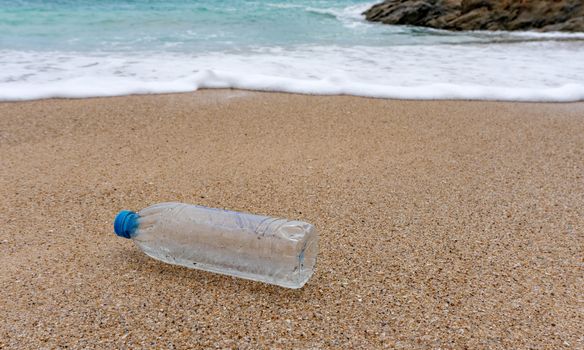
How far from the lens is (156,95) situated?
3.21 metres

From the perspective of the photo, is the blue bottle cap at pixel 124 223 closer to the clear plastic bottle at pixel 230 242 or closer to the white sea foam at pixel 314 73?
the clear plastic bottle at pixel 230 242

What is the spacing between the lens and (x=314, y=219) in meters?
1.63

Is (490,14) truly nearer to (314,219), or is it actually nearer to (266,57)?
(266,57)

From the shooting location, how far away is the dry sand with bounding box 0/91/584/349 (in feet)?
3.70

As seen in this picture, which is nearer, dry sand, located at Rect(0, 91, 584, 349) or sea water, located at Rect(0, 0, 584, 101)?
dry sand, located at Rect(0, 91, 584, 349)

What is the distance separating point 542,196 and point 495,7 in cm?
667

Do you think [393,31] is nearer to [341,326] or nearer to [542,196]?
[542,196]

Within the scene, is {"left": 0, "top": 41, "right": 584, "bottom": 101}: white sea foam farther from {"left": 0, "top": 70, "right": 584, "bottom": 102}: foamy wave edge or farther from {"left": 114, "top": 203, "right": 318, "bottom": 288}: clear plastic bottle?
{"left": 114, "top": 203, "right": 318, "bottom": 288}: clear plastic bottle

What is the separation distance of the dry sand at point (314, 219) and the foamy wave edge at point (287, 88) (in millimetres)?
352

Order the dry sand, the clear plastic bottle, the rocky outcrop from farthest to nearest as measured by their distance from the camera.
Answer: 1. the rocky outcrop
2. the clear plastic bottle
3. the dry sand

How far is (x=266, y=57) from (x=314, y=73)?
2.76 feet

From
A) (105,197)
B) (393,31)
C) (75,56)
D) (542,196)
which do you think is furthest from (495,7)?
(105,197)

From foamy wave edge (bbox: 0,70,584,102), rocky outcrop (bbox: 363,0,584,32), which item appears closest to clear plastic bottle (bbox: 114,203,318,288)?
foamy wave edge (bbox: 0,70,584,102)

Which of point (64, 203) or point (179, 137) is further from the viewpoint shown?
point (179, 137)
